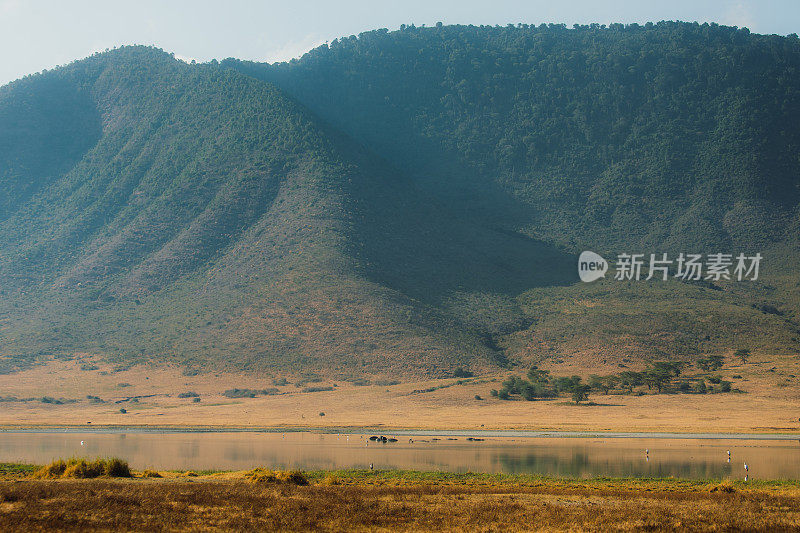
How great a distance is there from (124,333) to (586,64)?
13070 centimetres

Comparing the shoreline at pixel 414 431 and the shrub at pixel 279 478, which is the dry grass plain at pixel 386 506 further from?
the shoreline at pixel 414 431

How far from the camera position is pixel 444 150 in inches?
7023

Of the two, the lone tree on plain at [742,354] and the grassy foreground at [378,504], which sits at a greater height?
the lone tree on plain at [742,354]

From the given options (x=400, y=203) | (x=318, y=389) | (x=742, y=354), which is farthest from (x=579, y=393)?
(x=400, y=203)

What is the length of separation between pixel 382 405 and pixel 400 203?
2455 inches

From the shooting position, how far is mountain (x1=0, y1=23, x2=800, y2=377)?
326 ft

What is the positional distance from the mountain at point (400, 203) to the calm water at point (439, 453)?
36.8 metres

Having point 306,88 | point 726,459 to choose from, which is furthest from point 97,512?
point 306,88

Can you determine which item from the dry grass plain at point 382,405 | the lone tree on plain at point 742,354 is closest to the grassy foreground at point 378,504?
the dry grass plain at point 382,405

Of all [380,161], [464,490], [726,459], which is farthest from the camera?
[380,161]

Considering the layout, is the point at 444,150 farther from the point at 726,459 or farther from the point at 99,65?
the point at 726,459

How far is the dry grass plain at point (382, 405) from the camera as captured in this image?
217ft

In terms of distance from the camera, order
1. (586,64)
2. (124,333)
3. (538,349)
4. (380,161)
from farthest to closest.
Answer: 1. (586,64)
2. (380,161)
3. (124,333)
4. (538,349)

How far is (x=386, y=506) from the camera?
24547mm
